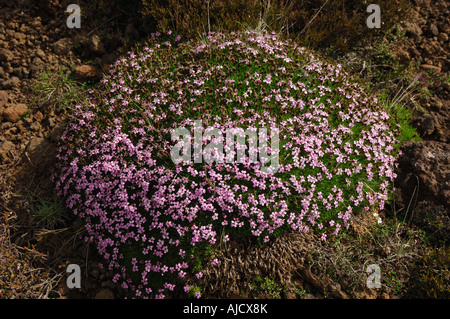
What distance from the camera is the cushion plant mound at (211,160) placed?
13.0 ft

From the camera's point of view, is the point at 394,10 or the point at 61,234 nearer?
the point at 61,234

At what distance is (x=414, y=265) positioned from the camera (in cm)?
425

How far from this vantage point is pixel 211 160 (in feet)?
13.1

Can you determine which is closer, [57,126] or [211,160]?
[211,160]

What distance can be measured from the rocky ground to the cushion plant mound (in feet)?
1.40

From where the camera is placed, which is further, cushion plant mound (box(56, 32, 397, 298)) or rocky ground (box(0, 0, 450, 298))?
rocky ground (box(0, 0, 450, 298))

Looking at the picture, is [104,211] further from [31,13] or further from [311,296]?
[31,13]

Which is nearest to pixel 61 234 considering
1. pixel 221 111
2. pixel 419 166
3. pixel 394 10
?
pixel 221 111

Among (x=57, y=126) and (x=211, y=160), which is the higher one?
(x=211, y=160)

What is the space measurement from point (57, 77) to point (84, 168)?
8.64 feet

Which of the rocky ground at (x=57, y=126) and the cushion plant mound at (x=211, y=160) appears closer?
the cushion plant mound at (x=211, y=160)

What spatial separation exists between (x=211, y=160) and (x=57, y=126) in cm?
308

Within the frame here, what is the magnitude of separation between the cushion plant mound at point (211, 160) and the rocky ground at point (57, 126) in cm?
43

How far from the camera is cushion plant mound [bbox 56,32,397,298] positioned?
13.0ft
